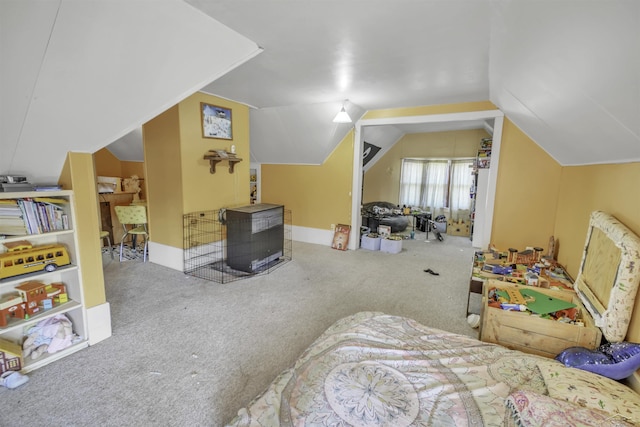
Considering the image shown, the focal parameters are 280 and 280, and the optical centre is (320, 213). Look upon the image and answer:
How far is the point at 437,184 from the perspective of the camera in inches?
272

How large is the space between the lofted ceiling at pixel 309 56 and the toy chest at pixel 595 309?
1.87 ft

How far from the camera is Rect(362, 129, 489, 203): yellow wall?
640 cm

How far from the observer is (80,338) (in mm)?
2176

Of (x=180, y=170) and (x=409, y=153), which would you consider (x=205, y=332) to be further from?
(x=409, y=153)

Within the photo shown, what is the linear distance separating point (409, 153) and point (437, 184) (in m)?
1.05

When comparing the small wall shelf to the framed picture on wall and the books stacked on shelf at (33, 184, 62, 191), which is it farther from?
the books stacked on shelf at (33, 184, 62, 191)

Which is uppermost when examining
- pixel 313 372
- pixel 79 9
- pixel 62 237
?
pixel 79 9

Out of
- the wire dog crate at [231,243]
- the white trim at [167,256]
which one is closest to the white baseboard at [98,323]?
the wire dog crate at [231,243]

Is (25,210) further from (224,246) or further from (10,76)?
(224,246)

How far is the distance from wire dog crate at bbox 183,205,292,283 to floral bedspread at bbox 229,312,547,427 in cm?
222

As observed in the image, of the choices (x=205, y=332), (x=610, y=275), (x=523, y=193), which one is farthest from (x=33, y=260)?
(x=523, y=193)

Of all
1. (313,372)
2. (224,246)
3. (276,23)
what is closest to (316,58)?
(276,23)

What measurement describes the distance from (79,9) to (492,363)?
2705 mm

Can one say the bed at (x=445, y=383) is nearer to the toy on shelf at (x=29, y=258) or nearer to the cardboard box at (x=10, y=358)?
the cardboard box at (x=10, y=358)
